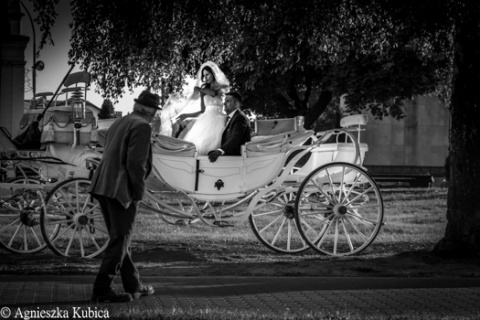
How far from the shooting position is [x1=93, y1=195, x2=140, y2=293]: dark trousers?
702 cm

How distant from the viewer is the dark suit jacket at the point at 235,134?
11117 millimetres

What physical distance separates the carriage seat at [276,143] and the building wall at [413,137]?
37814mm

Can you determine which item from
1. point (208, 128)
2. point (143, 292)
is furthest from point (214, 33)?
point (143, 292)

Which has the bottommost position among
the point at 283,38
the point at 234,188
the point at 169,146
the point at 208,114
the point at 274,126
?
the point at 234,188

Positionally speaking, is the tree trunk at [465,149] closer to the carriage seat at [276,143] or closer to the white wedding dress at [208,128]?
the carriage seat at [276,143]

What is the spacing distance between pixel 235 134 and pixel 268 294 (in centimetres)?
383

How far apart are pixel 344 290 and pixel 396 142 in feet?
140

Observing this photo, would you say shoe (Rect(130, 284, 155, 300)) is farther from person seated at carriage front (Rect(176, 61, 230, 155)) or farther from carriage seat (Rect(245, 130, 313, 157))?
person seated at carriage front (Rect(176, 61, 230, 155))

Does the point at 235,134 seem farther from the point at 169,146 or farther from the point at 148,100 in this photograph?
the point at 148,100

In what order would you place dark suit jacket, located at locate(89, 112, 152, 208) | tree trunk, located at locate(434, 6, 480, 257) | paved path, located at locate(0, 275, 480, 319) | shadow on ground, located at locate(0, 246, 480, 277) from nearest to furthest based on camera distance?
paved path, located at locate(0, 275, 480, 319) → dark suit jacket, located at locate(89, 112, 152, 208) → shadow on ground, located at locate(0, 246, 480, 277) → tree trunk, located at locate(434, 6, 480, 257)

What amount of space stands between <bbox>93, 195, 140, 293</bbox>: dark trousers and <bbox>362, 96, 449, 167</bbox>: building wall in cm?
4234

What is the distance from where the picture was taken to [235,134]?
1115cm

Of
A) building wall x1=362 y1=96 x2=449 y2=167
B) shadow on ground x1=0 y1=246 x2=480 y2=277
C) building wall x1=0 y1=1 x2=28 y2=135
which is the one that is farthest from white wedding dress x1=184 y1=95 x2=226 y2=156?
building wall x1=362 y1=96 x2=449 y2=167

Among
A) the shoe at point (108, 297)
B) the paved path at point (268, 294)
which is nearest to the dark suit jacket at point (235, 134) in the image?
the paved path at point (268, 294)
